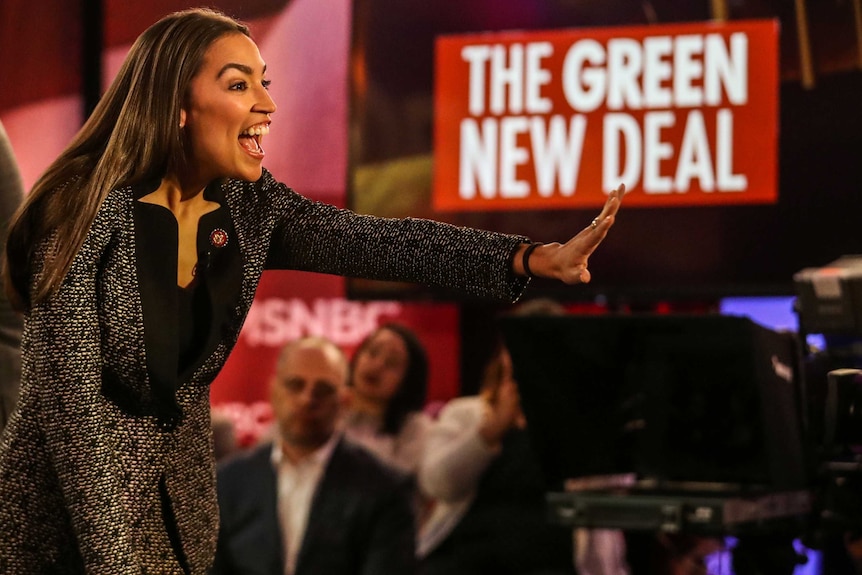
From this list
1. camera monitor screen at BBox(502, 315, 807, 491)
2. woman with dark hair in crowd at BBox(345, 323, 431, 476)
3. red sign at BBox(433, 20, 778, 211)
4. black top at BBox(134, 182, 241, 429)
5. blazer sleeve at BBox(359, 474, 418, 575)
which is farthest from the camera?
red sign at BBox(433, 20, 778, 211)

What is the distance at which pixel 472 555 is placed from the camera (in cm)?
360

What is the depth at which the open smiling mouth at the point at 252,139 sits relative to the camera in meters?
1.77

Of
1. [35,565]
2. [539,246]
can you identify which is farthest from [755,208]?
[35,565]

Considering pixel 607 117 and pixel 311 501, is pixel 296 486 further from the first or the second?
pixel 607 117

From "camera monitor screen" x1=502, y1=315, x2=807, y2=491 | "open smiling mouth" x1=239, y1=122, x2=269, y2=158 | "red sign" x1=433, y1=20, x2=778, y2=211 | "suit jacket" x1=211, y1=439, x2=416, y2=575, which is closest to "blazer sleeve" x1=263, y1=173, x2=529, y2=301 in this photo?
"open smiling mouth" x1=239, y1=122, x2=269, y2=158

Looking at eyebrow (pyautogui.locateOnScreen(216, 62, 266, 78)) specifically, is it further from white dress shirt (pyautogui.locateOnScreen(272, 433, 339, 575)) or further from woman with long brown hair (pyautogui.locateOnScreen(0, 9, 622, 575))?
white dress shirt (pyautogui.locateOnScreen(272, 433, 339, 575))

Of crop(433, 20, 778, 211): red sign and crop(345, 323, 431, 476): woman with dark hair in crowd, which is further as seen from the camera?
crop(433, 20, 778, 211): red sign

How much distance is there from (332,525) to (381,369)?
27.3 inches

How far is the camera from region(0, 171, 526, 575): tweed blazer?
1.65m

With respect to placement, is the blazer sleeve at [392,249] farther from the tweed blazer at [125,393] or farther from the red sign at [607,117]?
the red sign at [607,117]

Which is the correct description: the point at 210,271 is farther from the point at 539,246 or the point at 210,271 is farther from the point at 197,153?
the point at 539,246

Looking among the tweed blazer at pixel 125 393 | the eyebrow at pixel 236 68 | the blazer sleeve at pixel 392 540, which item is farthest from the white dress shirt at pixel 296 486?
the eyebrow at pixel 236 68

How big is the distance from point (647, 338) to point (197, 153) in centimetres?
146

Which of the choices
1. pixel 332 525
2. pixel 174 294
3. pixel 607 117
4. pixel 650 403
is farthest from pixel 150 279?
pixel 607 117
